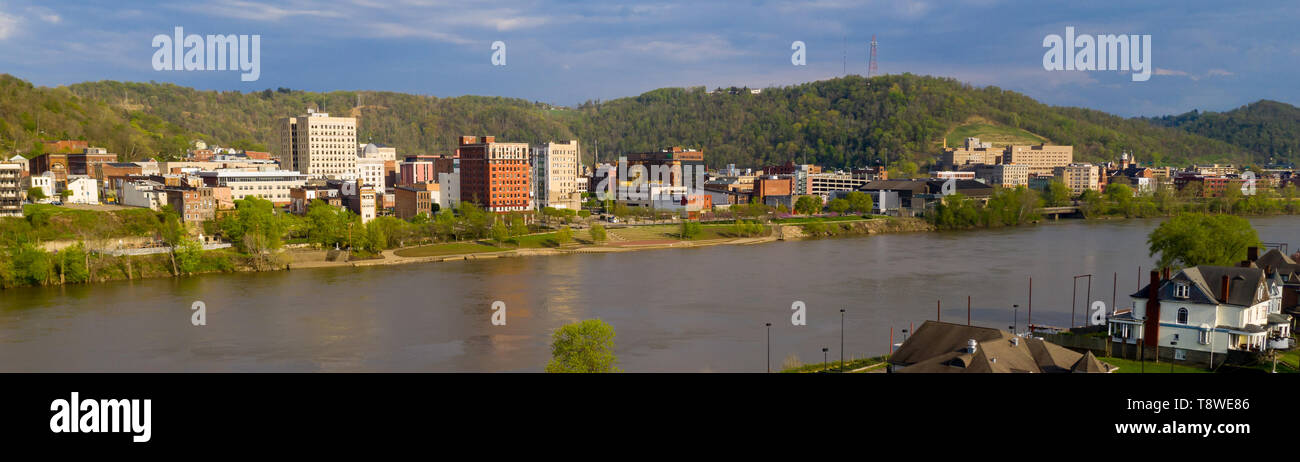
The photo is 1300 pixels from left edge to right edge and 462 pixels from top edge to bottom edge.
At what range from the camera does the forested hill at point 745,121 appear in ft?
184

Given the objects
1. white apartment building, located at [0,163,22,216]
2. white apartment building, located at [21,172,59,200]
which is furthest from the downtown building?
white apartment building, located at [0,163,22,216]

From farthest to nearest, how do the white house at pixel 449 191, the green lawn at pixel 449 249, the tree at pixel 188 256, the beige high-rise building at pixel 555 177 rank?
1. the beige high-rise building at pixel 555 177
2. the white house at pixel 449 191
3. the green lawn at pixel 449 249
4. the tree at pixel 188 256

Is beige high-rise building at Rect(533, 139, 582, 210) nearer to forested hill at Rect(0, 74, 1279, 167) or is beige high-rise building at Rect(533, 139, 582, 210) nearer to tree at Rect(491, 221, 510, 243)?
tree at Rect(491, 221, 510, 243)

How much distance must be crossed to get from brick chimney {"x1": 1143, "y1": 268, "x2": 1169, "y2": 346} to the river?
237 cm

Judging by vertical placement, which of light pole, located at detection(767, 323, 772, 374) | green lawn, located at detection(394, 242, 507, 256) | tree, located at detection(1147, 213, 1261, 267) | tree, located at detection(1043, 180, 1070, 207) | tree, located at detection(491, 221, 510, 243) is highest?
tree, located at detection(1043, 180, 1070, 207)

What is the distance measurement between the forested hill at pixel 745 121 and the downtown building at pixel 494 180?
75.0 ft

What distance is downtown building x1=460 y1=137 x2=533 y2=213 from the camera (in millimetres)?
27031

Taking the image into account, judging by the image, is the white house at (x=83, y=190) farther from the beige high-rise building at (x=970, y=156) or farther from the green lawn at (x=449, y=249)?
the beige high-rise building at (x=970, y=156)

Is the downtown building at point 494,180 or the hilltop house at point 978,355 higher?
the downtown building at point 494,180

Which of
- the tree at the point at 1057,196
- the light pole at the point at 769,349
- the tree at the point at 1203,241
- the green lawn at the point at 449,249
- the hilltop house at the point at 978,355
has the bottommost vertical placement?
the light pole at the point at 769,349

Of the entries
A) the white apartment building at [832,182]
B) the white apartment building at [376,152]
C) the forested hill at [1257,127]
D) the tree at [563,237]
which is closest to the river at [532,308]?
the tree at [563,237]
